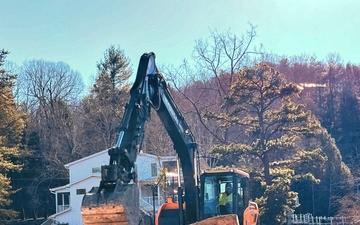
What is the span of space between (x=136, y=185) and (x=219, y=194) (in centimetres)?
483

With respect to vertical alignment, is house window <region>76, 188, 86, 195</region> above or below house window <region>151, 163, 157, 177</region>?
below

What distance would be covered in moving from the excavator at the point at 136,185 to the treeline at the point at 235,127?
33.5ft

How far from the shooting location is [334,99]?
153 feet

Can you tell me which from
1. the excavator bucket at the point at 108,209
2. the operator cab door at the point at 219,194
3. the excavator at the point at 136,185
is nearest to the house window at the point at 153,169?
the excavator at the point at 136,185

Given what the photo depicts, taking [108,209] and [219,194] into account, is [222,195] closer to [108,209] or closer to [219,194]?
[219,194]

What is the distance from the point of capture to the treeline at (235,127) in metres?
22.9

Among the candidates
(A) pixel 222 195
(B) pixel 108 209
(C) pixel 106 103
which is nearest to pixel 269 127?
(A) pixel 222 195

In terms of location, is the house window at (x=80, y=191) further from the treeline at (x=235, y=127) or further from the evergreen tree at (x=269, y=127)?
the evergreen tree at (x=269, y=127)

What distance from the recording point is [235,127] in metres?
37.2

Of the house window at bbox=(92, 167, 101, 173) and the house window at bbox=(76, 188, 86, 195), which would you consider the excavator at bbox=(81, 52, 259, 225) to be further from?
the house window at bbox=(92, 167, 101, 173)

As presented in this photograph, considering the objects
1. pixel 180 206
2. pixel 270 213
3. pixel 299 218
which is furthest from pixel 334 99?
pixel 180 206

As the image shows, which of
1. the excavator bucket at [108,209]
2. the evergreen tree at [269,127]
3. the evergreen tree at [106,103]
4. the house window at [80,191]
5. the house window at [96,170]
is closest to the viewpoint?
the excavator bucket at [108,209]

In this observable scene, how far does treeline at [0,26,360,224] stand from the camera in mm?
22906

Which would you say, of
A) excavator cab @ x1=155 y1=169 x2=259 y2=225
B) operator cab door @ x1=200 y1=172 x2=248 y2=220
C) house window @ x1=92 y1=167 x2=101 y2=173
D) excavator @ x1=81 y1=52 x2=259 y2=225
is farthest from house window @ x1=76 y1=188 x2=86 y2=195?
operator cab door @ x1=200 y1=172 x2=248 y2=220
